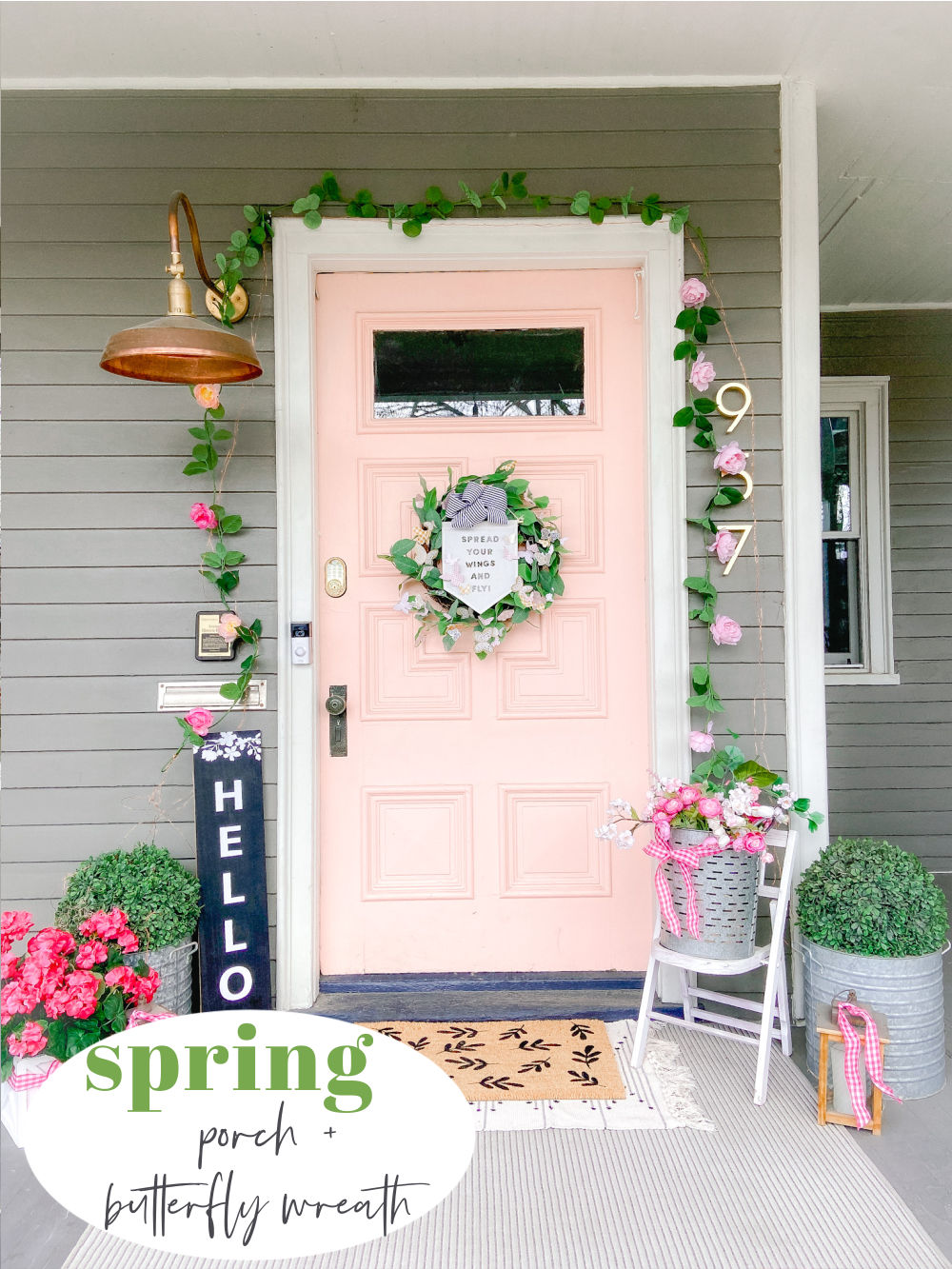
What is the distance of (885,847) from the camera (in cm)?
239

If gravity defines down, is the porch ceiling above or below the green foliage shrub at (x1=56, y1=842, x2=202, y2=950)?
above

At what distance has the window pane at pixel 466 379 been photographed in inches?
109

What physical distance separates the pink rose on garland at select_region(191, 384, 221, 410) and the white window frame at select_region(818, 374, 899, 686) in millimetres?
2986

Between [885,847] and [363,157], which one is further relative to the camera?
[363,157]

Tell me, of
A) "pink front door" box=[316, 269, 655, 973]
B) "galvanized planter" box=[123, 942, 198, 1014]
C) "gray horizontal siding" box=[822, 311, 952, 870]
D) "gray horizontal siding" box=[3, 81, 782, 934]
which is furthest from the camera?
"gray horizontal siding" box=[822, 311, 952, 870]

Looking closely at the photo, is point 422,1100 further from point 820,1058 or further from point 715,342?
point 715,342

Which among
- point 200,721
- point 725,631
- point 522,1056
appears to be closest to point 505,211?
point 725,631

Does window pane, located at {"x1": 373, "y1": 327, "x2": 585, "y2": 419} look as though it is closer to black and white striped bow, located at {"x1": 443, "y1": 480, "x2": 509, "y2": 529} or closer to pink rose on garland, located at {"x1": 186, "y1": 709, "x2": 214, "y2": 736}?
black and white striped bow, located at {"x1": 443, "y1": 480, "x2": 509, "y2": 529}

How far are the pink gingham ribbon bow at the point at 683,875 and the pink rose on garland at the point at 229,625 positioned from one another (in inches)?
51.9

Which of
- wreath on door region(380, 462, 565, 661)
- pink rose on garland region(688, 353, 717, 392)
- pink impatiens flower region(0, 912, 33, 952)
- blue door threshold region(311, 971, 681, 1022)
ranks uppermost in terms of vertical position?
pink rose on garland region(688, 353, 717, 392)

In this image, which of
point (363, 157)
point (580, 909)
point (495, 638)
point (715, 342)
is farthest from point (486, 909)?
point (363, 157)

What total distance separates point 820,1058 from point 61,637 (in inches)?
92.2

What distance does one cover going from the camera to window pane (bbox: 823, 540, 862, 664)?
434 centimetres

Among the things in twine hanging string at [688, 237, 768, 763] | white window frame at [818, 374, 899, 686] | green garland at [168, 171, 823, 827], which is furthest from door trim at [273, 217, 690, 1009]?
white window frame at [818, 374, 899, 686]
